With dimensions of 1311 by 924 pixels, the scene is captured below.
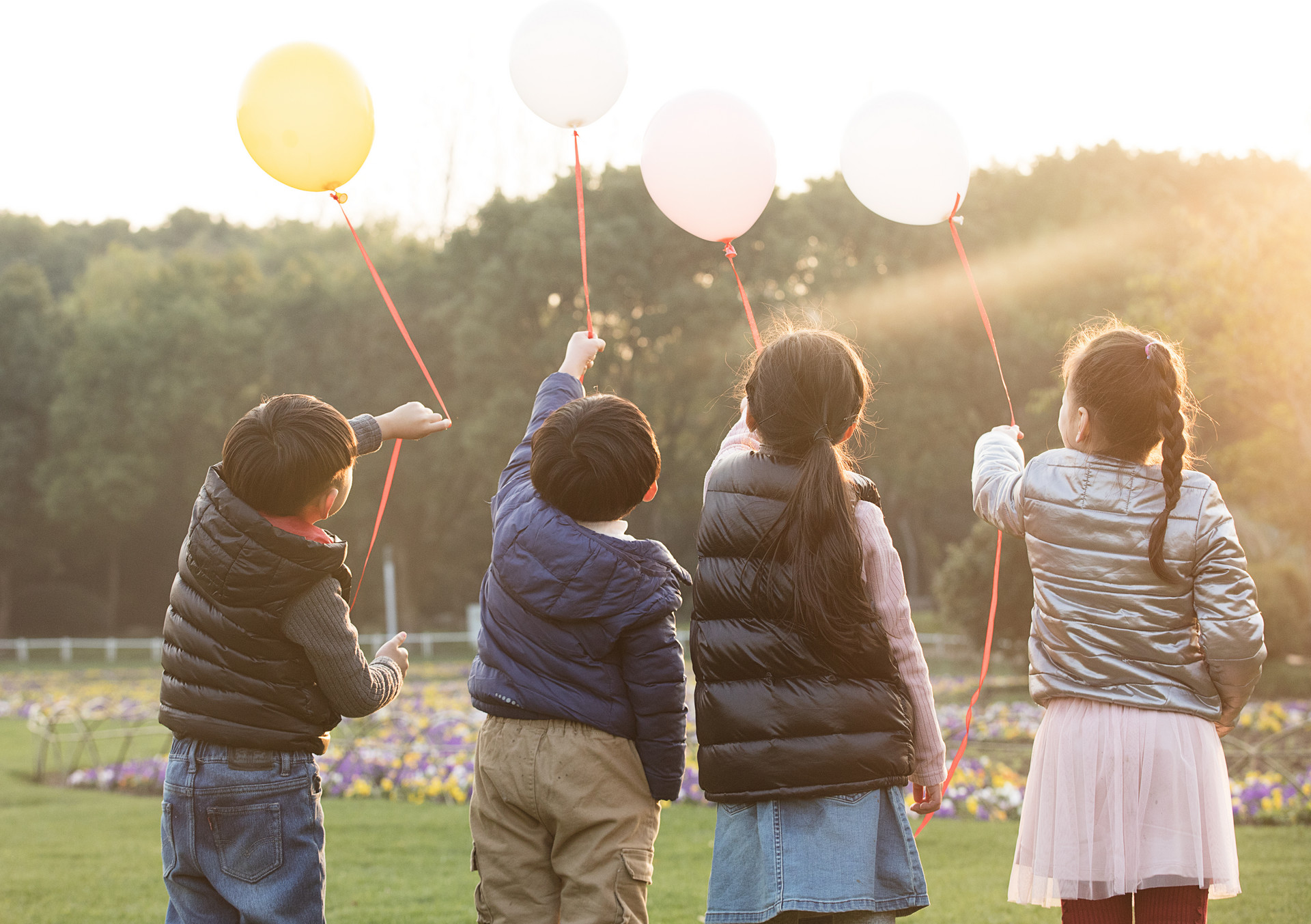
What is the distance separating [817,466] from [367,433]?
120 centimetres

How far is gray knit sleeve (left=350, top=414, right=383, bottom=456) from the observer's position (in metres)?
2.82

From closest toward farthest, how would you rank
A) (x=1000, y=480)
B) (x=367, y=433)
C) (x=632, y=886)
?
(x=632, y=886) → (x=1000, y=480) → (x=367, y=433)

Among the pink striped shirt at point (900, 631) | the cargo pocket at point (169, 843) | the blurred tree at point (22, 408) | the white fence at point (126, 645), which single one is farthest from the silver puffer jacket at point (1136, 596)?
the blurred tree at point (22, 408)

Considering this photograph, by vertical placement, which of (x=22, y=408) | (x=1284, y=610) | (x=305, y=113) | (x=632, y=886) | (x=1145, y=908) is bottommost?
(x=1284, y=610)

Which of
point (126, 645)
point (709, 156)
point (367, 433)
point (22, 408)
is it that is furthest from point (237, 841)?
point (22, 408)

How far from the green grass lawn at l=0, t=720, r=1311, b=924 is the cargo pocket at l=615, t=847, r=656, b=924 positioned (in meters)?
2.37

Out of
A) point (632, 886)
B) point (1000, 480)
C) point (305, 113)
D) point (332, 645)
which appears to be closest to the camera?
point (632, 886)

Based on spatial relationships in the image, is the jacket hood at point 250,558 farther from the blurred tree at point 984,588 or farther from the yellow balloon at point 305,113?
the blurred tree at point 984,588

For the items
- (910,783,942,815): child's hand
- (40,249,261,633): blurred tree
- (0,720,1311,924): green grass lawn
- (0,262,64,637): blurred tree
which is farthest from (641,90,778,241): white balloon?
(0,262,64,637): blurred tree

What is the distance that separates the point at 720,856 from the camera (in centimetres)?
230

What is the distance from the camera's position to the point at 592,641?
7.73 feet

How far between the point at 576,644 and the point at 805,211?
63.1ft

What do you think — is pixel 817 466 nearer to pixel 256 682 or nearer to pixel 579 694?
pixel 579 694

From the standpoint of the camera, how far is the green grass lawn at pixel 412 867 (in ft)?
15.4
